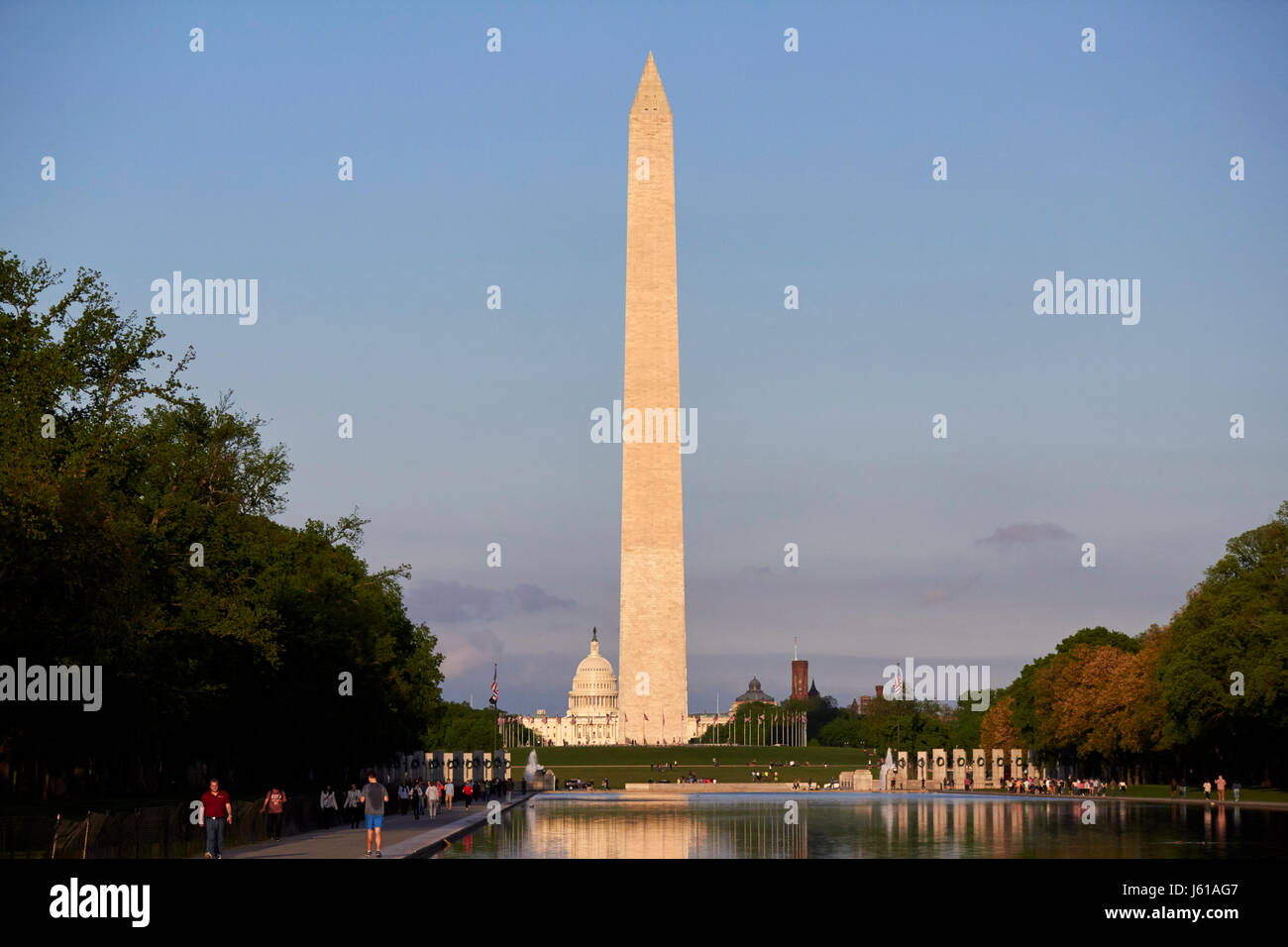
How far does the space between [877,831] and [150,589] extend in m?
17.9

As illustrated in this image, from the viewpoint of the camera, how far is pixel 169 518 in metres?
41.3

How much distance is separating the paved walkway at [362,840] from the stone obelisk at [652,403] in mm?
49965

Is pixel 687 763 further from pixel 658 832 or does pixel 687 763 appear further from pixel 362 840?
pixel 362 840

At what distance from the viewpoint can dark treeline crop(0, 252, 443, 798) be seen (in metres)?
33.2

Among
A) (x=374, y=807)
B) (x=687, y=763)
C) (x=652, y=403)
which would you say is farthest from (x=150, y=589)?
(x=687, y=763)

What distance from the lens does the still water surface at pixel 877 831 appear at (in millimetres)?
31141

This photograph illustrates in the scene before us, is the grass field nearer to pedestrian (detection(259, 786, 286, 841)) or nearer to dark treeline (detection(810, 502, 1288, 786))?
dark treeline (detection(810, 502, 1288, 786))

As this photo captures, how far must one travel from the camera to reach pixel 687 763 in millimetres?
107562

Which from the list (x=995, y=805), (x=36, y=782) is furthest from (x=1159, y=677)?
(x=36, y=782)

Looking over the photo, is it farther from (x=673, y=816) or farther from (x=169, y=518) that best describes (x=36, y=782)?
(x=673, y=816)

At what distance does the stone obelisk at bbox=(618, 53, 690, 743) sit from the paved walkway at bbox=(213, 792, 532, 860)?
49965mm

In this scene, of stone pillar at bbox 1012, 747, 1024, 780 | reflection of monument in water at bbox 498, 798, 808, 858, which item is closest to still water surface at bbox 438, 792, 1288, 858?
reflection of monument in water at bbox 498, 798, 808, 858

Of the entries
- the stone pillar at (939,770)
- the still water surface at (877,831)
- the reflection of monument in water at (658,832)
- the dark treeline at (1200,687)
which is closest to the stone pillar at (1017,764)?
the dark treeline at (1200,687)
